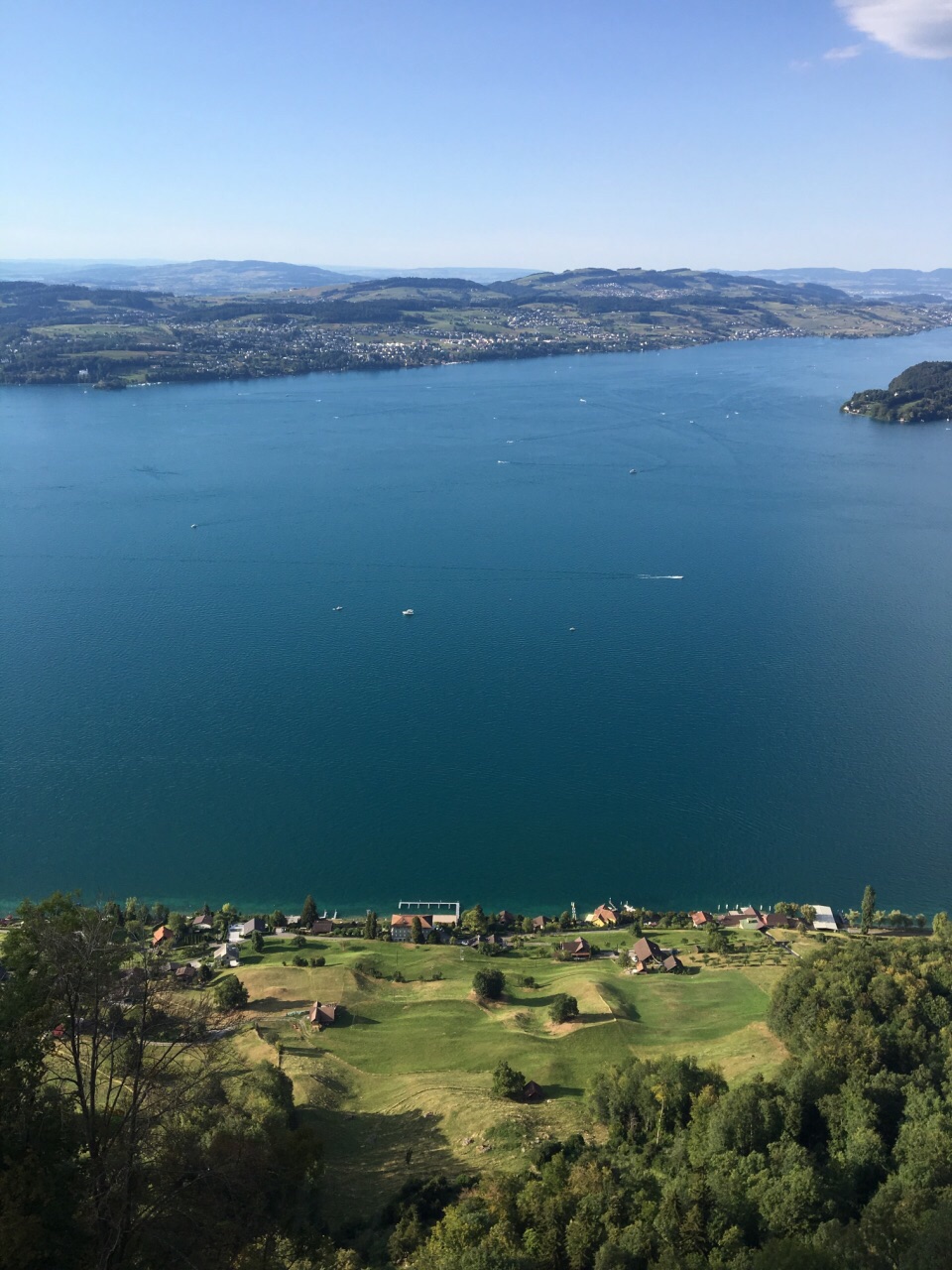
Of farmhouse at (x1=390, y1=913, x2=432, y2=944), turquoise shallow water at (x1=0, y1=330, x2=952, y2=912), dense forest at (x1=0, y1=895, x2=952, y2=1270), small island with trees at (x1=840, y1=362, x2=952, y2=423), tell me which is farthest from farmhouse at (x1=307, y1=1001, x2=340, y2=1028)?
small island with trees at (x1=840, y1=362, x2=952, y2=423)

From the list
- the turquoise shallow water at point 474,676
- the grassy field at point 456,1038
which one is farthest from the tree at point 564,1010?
the turquoise shallow water at point 474,676

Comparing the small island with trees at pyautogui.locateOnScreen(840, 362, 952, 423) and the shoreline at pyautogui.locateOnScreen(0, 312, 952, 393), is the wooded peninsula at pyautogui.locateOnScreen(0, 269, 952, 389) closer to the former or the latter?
the shoreline at pyautogui.locateOnScreen(0, 312, 952, 393)

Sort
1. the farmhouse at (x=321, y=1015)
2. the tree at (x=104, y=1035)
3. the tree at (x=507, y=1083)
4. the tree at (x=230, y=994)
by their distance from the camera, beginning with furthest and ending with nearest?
the farmhouse at (x=321, y=1015) → the tree at (x=230, y=994) → the tree at (x=507, y=1083) → the tree at (x=104, y=1035)

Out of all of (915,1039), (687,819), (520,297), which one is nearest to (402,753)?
(687,819)

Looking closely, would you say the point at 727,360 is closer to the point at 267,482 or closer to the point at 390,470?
the point at 390,470

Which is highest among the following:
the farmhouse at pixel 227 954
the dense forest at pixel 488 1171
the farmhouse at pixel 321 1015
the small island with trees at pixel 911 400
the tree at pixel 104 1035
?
the small island with trees at pixel 911 400

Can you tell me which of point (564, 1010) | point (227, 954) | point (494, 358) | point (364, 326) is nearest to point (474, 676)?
point (227, 954)

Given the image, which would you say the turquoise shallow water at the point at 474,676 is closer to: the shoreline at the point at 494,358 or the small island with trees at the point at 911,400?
the small island with trees at the point at 911,400
